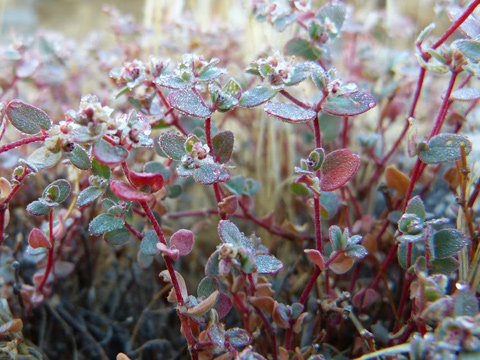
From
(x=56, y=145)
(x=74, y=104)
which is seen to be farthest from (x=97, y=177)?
(x=74, y=104)

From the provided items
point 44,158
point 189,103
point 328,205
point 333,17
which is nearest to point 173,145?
point 189,103

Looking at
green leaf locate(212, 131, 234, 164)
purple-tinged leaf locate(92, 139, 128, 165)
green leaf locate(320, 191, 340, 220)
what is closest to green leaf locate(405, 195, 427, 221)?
green leaf locate(320, 191, 340, 220)

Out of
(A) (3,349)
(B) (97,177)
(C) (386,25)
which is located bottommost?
(A) (3,349)

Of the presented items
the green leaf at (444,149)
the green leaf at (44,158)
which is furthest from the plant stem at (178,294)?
the green leaf at (444,149)

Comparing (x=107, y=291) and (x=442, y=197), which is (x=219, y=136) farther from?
(x=442, y=197)

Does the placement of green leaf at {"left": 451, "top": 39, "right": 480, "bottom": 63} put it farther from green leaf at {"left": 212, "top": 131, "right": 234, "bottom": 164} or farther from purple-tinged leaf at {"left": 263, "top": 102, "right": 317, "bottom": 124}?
green leaf at {"left": 212, "top": 131, "right": 234, "bottom": 164}

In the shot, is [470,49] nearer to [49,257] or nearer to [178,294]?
[178,294]

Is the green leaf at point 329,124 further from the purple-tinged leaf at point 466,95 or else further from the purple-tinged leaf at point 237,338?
the purple-tinged leaf at point 237,338
